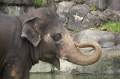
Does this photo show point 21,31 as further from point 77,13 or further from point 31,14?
point 77,13

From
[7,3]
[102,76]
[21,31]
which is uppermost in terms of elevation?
[7,3]

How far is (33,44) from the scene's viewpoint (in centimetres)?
426

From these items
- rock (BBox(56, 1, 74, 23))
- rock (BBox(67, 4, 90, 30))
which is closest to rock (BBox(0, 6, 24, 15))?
rock (BBox(56, 1, 74, 23))

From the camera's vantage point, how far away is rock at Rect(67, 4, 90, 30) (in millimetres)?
15555

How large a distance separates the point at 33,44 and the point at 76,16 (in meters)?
11.5

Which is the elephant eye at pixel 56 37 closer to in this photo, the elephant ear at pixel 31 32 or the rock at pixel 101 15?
the elephant ear at pixel 31 32

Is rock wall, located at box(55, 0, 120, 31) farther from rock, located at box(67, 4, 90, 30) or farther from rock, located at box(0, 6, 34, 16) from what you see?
rock, located at box(0, 6, 34, 16)

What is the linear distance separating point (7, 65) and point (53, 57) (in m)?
0.67

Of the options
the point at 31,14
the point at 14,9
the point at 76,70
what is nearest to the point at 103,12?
the point at 14,9

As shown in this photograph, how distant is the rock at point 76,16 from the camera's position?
15.6m

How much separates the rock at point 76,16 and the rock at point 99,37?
350 centimetres

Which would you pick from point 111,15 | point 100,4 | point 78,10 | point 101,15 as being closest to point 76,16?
point 78,10

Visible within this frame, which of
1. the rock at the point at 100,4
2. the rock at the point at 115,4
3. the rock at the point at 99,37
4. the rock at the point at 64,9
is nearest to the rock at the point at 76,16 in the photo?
the rock at the point at 64,9

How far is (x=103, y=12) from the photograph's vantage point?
15883 millimetres
